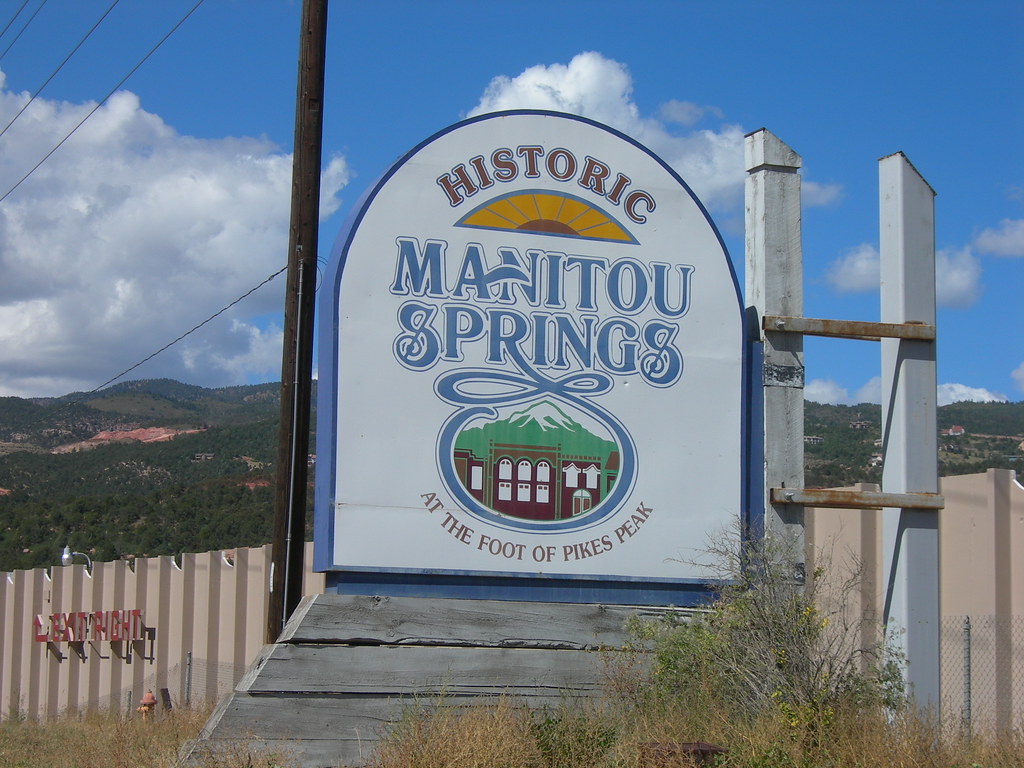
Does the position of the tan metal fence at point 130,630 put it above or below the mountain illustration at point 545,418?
below

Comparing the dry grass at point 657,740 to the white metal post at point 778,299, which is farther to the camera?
the white metal post at point 778,299

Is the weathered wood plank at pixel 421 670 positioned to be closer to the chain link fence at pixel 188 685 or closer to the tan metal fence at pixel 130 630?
the tan metal fence at pixel 130 630

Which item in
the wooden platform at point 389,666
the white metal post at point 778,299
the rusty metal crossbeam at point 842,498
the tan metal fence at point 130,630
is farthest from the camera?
the tan metal fence at point 130,630

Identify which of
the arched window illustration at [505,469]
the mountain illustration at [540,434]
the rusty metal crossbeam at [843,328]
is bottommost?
the arched window illustration at [505,469]

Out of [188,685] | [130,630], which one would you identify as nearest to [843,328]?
[188,685]

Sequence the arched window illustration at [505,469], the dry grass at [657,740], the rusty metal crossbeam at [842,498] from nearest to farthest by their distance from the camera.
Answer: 1. the dry grass at [657,740]
2. the arched window illustration at [505,469]
3. the rusty metal crossbeam at [842,498]

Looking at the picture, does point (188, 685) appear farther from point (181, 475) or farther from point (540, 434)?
point (181, 475)

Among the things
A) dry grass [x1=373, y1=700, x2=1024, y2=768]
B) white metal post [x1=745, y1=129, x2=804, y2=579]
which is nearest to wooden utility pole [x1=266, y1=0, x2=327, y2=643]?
dry grass [x1=373, y1=700, x2=1024, y2=768]

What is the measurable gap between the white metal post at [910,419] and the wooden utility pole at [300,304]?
501 cm

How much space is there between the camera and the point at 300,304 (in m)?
10.8

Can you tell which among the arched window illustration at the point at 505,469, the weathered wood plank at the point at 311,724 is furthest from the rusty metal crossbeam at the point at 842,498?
the weathered wood plank at the point at 311,724

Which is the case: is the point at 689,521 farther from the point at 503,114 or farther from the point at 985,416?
the point at 985,416

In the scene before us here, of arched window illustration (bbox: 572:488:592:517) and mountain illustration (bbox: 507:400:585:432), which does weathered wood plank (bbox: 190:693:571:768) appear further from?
mountain illustration (bbox: 507:400:585:432)

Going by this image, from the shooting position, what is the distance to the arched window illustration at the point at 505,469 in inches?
365
